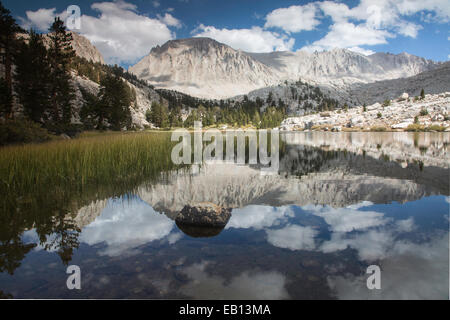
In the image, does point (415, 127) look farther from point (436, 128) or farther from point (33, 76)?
point (33, 76)

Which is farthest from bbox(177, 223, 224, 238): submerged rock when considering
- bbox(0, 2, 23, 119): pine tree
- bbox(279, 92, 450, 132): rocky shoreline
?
bbox(279, 92, 450, 132): rocky shoreline

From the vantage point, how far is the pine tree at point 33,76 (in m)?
33.2

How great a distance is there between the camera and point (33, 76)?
3372cm

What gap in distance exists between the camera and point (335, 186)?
9562mm

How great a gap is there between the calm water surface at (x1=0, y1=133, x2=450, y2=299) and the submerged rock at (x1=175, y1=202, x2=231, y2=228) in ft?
0.79

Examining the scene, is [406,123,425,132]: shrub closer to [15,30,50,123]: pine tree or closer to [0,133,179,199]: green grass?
[0,133,179,199]: green grass

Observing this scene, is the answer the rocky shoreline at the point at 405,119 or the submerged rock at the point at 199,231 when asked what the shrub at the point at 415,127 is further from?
the submerged rock at the point at 199,231

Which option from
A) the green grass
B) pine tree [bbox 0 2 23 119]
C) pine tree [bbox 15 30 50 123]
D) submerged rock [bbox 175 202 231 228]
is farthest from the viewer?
pine tree [bbox 15 30 50 123]

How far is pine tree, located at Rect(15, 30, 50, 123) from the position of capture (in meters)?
33.2

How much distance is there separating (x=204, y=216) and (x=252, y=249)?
1.60 metres
